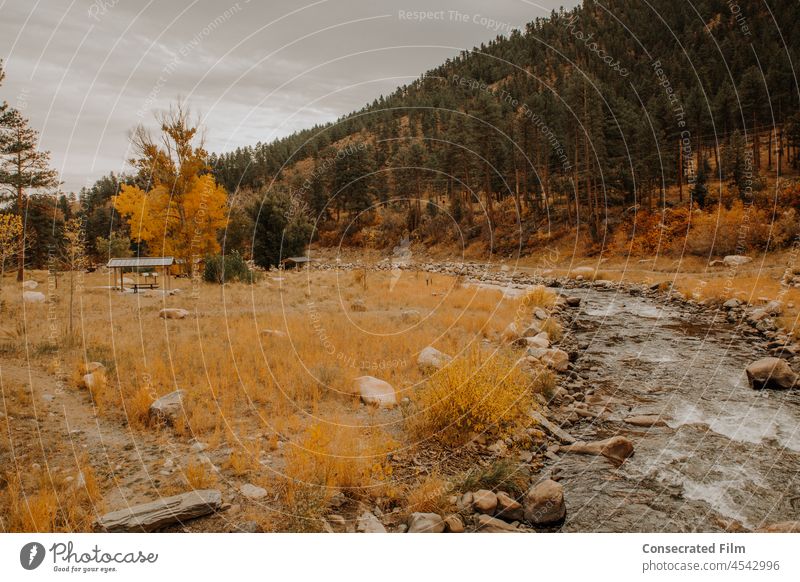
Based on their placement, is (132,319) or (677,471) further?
(132,319)

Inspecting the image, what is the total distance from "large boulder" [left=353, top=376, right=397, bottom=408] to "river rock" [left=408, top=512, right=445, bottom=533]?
3.27 meters

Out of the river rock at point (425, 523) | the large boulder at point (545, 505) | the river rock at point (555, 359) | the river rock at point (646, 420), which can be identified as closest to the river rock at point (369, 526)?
the river rock at point (425, 523)

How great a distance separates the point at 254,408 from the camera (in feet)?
23.6

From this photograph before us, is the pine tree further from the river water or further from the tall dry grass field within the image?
the river water

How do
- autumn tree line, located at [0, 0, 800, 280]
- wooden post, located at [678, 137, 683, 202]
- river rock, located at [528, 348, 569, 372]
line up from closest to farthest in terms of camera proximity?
river rock, located at [528, 348, 569, 372] → autumn tree line, located at [0, 0, 800, 280] → wooden post, located at [678, 137, 683, 202]

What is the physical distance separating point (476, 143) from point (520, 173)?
323 inches

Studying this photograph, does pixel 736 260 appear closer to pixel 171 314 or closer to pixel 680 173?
pixel 680 173

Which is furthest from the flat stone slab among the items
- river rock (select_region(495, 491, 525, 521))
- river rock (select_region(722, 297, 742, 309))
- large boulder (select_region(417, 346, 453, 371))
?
river rock (select_region(722, 297, 742, 309))

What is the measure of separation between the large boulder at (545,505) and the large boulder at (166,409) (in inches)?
213

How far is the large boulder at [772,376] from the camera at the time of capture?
355 inches

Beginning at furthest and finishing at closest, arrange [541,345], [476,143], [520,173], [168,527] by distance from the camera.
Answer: [520,173], [476,143], [541,345], [168,527]

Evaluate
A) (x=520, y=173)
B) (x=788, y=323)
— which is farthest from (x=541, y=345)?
(x=520, y=173)

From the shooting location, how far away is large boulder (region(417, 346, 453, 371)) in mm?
9328

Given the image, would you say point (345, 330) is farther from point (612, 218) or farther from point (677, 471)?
point (612, 218)
